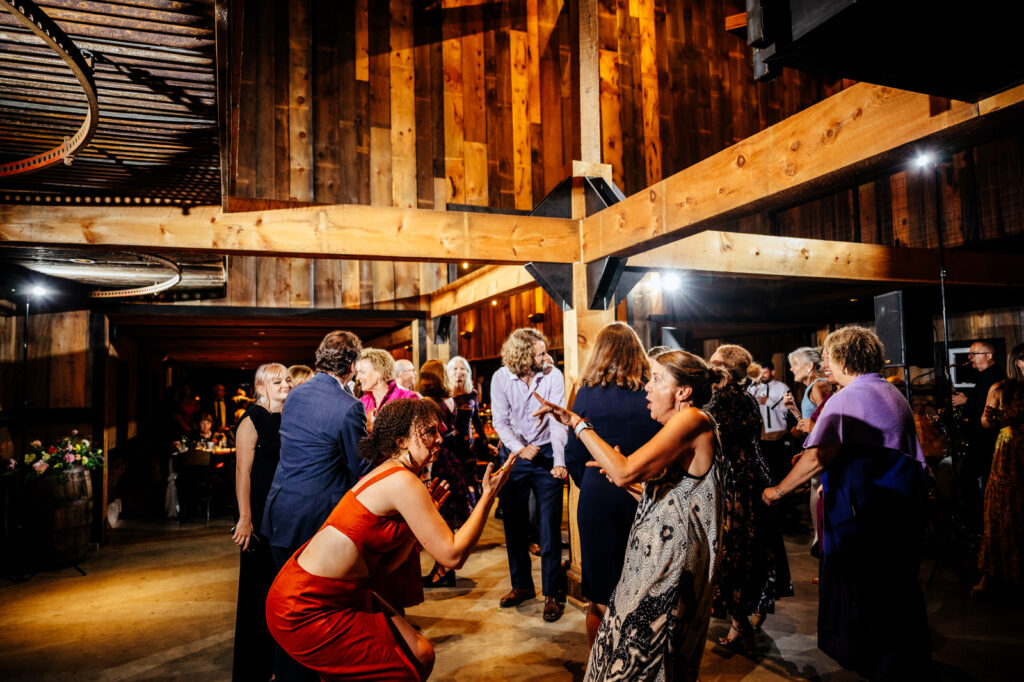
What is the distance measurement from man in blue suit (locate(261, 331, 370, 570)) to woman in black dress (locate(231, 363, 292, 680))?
0.85ft

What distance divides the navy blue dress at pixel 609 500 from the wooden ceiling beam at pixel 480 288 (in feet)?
7.40

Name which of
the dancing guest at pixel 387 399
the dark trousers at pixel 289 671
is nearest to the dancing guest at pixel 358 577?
the dancing guest at pixel 387 399

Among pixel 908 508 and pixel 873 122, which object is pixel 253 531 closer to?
pixel 908 508

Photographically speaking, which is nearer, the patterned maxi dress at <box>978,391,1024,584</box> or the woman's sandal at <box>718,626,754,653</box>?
the woman's sandal at <box>718,626,754,653</box>

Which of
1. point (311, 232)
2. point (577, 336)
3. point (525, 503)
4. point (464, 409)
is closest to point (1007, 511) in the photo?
point (577, 336)

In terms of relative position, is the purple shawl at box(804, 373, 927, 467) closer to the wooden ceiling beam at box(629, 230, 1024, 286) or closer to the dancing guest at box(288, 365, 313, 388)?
the wooden ceiling beam at box(629, 230, 1024, 286)

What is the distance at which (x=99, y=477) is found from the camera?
6574 mm

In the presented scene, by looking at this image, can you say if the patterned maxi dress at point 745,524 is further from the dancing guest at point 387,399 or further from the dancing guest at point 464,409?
the dancing guest at point 464,409

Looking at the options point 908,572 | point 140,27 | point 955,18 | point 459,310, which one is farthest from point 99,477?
point 955,18

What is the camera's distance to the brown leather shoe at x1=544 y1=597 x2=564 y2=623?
13.0 feet

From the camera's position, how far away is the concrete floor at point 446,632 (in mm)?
3287

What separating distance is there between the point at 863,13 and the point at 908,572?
2342mm

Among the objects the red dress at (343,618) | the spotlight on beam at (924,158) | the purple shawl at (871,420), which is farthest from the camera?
the purple shawl at (871,420)

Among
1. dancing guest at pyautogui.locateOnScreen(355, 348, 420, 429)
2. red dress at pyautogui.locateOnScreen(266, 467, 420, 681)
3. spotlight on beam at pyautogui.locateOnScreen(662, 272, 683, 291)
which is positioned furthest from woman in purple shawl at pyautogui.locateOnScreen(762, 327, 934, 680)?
spotlight on beam at pyautogui.locateOnScreen(662, 272, 683, 291)
